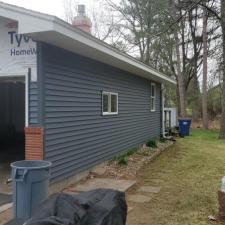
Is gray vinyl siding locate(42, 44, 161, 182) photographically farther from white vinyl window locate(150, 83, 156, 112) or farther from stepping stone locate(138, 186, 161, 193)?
white vinyl window locate(150, 83, 156, 112)

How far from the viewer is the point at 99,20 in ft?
96.8

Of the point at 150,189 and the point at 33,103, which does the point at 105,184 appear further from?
the point at 33,103

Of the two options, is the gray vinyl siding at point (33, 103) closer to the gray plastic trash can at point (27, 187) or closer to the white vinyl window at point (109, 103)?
the gray plastic trash can at point (27, 187)

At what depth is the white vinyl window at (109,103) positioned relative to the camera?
964 centimetres

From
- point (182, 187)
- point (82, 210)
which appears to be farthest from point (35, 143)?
point (82, 210)

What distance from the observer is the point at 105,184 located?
7625mm

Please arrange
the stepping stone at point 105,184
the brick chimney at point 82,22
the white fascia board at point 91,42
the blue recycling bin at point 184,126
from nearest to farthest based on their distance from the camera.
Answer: the white fascia board at point 91,42
the stepping stone at point 105,184
the brick chimney at point 82,22
the blue recycling bin at point 184,126

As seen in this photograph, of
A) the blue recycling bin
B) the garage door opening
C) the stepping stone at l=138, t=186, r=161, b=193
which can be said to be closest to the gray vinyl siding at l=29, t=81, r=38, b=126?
the stepping stone at l=138, t=186, r=161, b=193

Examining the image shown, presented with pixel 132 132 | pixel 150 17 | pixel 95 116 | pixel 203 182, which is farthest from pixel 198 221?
pixel 150 17

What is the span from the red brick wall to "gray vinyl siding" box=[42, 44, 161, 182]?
0.15 metres

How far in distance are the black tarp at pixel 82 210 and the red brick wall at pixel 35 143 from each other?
3084mm

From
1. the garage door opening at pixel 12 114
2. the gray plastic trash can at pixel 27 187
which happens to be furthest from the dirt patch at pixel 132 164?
the garage door opening at pixel 12 114

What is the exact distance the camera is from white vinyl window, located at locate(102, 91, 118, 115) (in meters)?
9.64

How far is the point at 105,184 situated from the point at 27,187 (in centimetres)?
302
